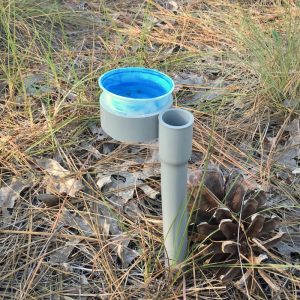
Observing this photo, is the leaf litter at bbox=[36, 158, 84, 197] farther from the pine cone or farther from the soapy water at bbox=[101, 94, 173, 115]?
the soapy water at bbox=[101, 94, 173, 115]

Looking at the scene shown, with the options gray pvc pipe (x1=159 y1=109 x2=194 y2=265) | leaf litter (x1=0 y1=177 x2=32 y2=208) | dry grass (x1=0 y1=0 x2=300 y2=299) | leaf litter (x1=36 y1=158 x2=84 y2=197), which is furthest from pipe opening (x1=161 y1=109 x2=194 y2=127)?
leaf litter (x1=0 y1=177 x2=32 y2=208)

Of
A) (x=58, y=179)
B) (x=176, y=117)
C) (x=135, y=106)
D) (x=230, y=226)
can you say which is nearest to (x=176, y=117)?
(x=176, y=117)

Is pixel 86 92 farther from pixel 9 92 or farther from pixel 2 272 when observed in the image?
pixel 2 272

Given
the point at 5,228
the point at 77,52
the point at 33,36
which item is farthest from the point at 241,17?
the point at 5,228

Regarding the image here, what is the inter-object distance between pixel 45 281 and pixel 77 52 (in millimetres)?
1435

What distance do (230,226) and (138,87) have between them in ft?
1.73

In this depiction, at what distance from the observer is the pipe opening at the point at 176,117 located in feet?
4.47

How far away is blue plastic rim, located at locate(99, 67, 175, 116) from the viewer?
134cm

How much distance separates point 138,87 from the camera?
1.45 metres

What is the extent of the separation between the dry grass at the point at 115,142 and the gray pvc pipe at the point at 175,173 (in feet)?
0.34

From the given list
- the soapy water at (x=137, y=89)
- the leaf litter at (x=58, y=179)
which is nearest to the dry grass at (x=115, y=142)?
the leaf litter at (x=58, y=179)

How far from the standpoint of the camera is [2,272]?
69.7 inches

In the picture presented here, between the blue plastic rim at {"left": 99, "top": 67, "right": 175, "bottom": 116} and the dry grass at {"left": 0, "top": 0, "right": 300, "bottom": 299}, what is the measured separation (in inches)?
16.2

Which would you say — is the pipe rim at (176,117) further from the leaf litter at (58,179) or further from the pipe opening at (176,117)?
the leaf litter at (58,179)
